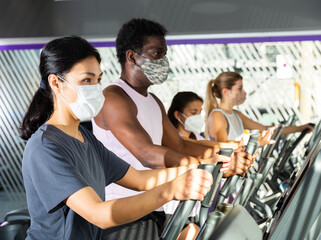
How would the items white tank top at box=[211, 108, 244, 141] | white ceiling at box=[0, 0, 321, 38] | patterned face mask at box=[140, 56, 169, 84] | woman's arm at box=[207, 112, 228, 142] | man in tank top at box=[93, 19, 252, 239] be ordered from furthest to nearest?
white ceiling at box=[0, 0, 321, 38]
white tank top at box=[211, 108, 244, 141]
woman's arm at box=[207, 112, 228, 142]
patterned face mask at box=[140, 56, 169, 84]
man in tank top at box=[93, 19, 252, 239]

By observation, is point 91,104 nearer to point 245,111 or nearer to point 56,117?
point 56,117

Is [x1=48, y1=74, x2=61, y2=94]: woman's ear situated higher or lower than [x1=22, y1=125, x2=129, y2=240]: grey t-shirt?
higher

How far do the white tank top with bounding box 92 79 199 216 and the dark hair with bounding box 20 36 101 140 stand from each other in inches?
19.8

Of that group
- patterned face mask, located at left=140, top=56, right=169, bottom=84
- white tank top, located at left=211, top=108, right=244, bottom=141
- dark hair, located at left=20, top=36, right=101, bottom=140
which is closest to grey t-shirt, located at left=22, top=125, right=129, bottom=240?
dark hair, located at left=20, top=36, right=101, bottom=140

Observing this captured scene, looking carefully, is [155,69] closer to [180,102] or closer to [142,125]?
[142,125]

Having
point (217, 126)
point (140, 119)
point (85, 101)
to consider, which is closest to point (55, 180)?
point (85, 101)

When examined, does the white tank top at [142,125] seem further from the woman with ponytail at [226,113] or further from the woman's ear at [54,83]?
the woman with ponytail at [226,113]

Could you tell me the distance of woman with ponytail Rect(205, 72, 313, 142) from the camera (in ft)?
13.0

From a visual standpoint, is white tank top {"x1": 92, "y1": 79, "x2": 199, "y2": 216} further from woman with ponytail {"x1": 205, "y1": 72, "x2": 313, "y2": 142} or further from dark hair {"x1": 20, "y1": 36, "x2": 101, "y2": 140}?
woman with ponytail {"x1": 205, "y1": 72, "x2": 313, "y2": 142}

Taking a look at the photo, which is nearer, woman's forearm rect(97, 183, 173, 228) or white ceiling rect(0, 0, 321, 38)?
woman's forearm rect(97, 183, 173, 228)

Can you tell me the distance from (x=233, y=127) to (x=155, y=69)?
1.65m

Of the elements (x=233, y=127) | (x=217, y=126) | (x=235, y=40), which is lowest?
(x=233, y=127)

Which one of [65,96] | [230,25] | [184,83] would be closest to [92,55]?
[65,96]

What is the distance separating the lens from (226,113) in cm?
407
